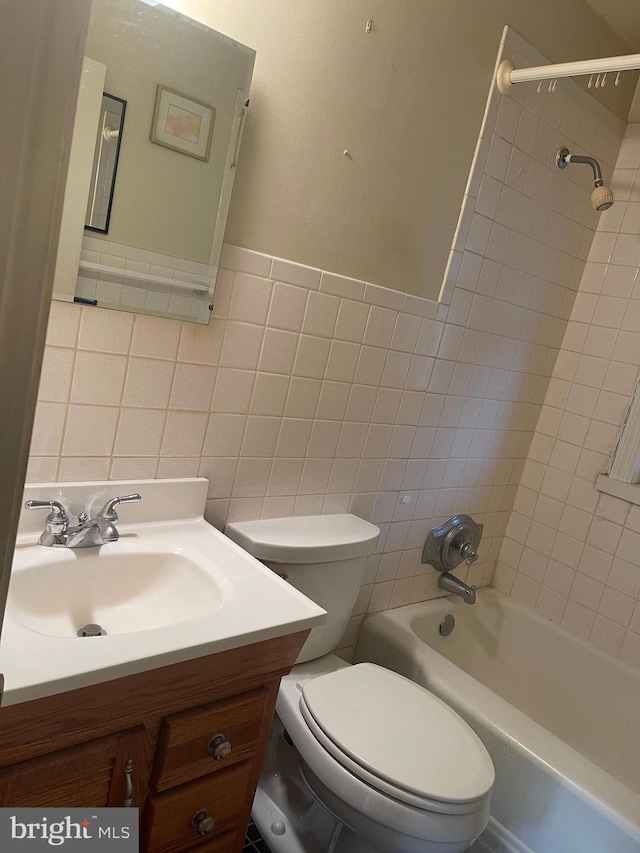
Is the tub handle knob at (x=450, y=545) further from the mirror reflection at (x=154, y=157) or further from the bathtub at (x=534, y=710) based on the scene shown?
the mirror reflection at (x=154, y=157)

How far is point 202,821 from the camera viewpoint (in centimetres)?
113

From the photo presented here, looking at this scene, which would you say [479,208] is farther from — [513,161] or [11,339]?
[11,339]

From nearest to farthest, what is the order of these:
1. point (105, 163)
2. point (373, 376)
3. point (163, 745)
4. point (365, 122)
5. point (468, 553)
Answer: point (163, 745), point (105, 163), point (365, 122), point (373, 376), point (468, 553)

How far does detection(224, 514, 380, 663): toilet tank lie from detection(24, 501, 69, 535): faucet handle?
0.43 m

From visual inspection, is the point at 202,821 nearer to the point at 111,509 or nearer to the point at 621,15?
the point at 111,509

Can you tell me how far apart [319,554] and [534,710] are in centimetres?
119

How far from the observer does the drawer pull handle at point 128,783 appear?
0.97 m

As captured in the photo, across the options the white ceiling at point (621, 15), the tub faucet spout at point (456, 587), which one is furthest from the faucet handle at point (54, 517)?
the white ceiling at point (621, 15)

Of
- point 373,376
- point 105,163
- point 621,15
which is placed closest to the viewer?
point 105,163

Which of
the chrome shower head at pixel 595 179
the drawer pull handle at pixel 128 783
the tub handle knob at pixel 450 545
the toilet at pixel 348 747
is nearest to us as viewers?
the drawer pull handle at pixel 128 783

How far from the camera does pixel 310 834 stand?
1541 mm

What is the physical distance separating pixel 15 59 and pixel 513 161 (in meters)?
1.82

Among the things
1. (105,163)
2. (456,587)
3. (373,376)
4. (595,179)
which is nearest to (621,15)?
(595,179)

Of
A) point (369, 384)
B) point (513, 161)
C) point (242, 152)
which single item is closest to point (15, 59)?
point (242, 152)
